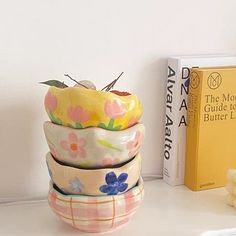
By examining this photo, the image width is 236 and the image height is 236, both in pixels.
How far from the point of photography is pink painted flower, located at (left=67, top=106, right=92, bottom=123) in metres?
0.61

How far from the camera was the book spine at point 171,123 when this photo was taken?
82cm

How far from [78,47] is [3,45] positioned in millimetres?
127

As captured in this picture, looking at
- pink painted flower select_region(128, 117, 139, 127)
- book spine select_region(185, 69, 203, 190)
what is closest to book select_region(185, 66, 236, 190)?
book spine select_region(185, 69, 203, 190)

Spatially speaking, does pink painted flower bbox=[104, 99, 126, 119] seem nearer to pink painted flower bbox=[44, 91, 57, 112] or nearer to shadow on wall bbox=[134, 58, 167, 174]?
pink painted flower bbox=[44, 91, 57, 112]

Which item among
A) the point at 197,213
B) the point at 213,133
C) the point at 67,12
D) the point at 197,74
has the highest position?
the point at 67,12

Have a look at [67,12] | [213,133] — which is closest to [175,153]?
[213,133]

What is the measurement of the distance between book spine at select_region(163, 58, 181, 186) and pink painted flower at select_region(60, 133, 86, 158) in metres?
0.27

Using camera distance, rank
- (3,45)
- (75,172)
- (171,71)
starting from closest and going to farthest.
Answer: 1. (75,172)
2. (3,45)
3. (171,71)

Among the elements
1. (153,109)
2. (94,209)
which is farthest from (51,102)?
(153,109)

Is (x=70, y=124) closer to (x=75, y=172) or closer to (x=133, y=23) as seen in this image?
(x=75, y=172)

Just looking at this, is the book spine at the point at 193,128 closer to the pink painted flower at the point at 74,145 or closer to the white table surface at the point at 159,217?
the white table surface at the point at 159,217

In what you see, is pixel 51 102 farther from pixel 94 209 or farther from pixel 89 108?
pixel 94 209

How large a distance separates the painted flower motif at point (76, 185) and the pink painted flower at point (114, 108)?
10 cm

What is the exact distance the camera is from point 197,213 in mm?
733
